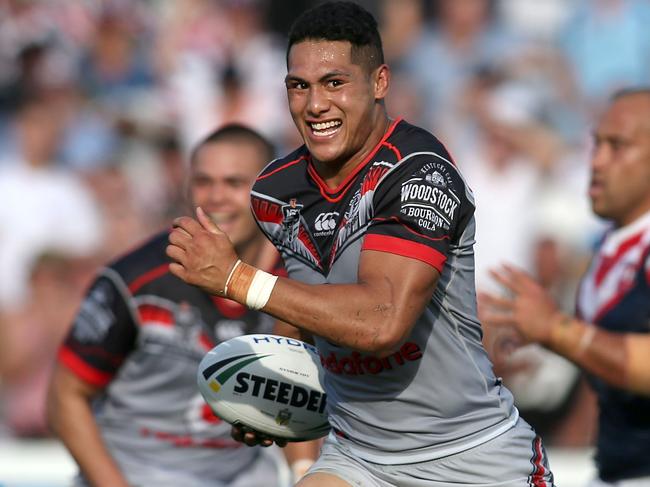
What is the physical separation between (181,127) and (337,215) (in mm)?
6379

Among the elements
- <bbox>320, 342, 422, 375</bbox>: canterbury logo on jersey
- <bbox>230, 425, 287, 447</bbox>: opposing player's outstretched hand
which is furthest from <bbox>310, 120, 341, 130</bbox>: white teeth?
<bbox>230, 425, 287, 447</bbox>: opposing player's outstretched hand

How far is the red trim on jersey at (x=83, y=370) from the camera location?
200 inches

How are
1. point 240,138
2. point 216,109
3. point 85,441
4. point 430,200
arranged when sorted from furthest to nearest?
point 216,109, point 240,138, point 85,441, point 430,200

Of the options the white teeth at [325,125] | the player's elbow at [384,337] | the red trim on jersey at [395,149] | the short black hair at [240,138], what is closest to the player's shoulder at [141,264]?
the short black hair at [240,138]

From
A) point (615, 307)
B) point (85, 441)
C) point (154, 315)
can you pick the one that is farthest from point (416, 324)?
point (85, 441)

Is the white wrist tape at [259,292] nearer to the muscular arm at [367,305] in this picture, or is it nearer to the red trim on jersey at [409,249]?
the muscular arm at [367,305]

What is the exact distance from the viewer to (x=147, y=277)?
5062mm

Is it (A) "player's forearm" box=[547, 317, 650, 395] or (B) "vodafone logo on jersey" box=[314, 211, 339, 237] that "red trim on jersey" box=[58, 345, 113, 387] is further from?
(A) "player's forearm" box=[547, 317, 650, 395]

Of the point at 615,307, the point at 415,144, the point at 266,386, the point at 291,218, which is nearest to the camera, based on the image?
the point at 415,144

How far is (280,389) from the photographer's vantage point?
13.8ft

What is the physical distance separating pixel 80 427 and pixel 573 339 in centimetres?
220

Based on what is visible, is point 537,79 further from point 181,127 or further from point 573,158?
point 181,127

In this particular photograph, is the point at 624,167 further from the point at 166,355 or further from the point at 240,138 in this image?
the point at 166,355

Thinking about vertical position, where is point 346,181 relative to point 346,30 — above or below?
below
